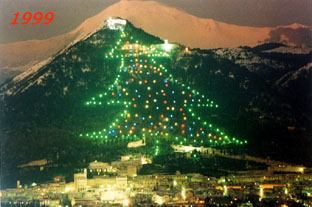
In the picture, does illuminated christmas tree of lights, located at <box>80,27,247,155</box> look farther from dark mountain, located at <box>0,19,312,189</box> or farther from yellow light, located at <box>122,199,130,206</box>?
yellow light, located at <box>122,199,130,206</box>

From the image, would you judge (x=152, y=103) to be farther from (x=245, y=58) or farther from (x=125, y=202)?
(x=245, y=58)

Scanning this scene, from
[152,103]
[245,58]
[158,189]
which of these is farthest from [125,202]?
[245,58]

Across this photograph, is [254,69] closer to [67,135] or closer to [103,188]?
[67,135]

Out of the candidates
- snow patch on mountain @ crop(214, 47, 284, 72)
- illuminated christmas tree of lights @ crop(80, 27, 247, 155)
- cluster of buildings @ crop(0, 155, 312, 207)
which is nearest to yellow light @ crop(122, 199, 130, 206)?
cluster of buildings @ crop(0, 155, 312, 207)

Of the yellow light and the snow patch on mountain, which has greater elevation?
the snow patch on mountain

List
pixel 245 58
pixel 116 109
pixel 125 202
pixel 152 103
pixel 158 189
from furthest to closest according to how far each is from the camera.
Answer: pixel 245 58
pixel 152 103
pixel 116 109
pixel 158 189
pixel 125 202

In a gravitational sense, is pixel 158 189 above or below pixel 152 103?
below
